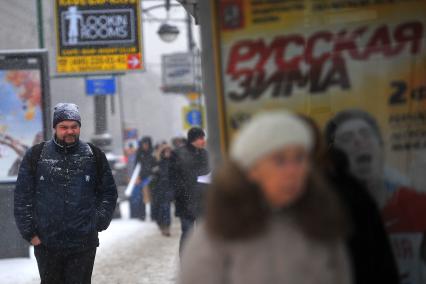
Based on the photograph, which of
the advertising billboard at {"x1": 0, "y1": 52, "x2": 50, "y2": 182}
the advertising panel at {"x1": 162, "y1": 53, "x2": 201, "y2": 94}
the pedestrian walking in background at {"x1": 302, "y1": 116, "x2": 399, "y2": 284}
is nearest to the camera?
the pedestrian walking in background at {"x1": 302, "y1": 116, "x2": 399, "y2": 284}

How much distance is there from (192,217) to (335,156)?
562 centimetres

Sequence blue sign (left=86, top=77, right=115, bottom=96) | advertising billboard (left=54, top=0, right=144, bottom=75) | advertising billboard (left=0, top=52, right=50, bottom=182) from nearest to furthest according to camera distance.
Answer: advertising billboard (left=0, top=52, right=50, bottom=182) → advertising billboard (left=54, top=0, right=144, bottom=75) → blue sign (left=86, top=77, right=115, bottom=96)

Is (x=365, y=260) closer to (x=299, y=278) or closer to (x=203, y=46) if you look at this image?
(x=299, y=278)

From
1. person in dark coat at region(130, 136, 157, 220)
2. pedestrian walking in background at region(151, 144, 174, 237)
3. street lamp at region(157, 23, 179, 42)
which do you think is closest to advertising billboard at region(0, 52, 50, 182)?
pedestrian walking in background at region(151, 144, 174, 237)

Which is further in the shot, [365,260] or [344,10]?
[344,10]

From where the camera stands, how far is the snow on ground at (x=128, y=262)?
31.9 ft

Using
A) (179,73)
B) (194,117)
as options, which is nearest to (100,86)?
(194,117)

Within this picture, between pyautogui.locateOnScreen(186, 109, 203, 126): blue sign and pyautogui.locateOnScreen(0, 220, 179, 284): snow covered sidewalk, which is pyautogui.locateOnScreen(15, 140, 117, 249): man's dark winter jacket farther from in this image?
pyautogui.locateOnScreen(186, 109, 203, 126): blue sign

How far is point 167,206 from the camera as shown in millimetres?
13945

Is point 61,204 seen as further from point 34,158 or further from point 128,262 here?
point 128,262

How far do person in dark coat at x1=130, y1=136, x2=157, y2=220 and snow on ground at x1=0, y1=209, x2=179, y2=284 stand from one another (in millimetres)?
2707

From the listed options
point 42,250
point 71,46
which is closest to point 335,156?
point 42,250

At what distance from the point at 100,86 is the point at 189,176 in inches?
365

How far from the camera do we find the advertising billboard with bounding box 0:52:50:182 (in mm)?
10992
